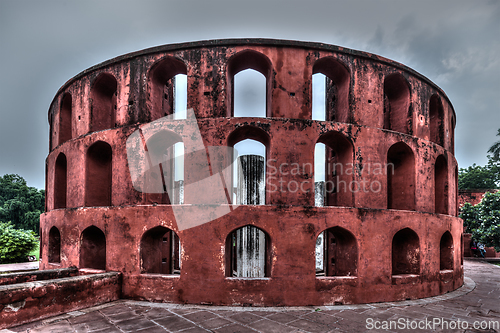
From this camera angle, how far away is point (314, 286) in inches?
290

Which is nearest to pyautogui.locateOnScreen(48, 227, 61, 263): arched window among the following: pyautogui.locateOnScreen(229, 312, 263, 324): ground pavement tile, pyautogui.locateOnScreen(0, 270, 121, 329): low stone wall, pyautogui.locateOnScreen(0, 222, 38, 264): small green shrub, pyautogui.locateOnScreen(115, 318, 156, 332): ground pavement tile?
pyautogui.locateOnScreen(0, 270, 121, 329): low stone wall

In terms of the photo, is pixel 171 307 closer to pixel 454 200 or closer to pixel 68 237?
pixel 68 237

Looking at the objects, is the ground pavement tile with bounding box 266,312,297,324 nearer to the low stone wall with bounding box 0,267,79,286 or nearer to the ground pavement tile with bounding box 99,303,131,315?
the ground pavement tile with bounding box 99,303,131,315

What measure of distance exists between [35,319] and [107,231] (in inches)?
101

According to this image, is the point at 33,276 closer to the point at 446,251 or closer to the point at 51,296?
the point at 51,296

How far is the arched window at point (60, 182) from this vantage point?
1031 centimetres

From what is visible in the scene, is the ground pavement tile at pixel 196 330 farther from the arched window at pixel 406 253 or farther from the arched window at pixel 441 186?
the arched window at pixel 441 186

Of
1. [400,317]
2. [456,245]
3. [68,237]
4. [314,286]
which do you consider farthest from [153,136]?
[456,245]

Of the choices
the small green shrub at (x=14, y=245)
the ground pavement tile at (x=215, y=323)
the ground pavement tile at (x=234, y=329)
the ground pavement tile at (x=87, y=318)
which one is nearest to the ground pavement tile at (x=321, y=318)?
the ground pavement tile at (x=234, y=329)

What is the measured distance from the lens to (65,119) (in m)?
10.8

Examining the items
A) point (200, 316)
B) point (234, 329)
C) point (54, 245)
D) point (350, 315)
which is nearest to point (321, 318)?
point (350, 315)

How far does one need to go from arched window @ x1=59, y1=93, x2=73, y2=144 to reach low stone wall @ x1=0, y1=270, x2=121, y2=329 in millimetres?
5791

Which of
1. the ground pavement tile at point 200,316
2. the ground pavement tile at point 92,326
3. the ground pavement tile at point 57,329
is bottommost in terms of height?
the ground pavement tile at point 200,316

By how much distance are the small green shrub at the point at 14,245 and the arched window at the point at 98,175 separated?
10.7 metres
